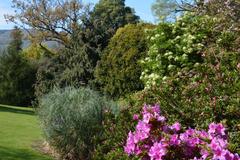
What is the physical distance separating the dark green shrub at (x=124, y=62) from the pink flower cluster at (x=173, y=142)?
1172 centimetres

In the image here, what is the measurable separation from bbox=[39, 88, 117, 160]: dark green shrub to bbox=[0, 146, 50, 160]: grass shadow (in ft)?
1.37

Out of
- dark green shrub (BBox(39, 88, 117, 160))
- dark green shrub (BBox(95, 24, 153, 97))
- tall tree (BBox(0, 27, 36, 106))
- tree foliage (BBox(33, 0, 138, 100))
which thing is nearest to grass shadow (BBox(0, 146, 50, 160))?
dark green shrub (BBox(39, 88, 117, 160))

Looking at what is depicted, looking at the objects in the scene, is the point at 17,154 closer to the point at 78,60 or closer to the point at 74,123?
the point at 74,123

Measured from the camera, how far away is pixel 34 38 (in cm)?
4162

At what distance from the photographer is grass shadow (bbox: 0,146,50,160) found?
363 inches

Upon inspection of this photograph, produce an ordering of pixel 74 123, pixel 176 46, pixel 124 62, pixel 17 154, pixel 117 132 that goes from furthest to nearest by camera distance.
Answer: pixel 124 62
pixel 176 46
pixel 17 154
pixel 74 123
pixel 117 132

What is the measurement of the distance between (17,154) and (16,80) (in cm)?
2473

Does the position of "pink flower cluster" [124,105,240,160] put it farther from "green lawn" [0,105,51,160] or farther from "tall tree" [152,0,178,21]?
"tall tree" [152,0,178,21]

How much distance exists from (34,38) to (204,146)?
38.8 meters

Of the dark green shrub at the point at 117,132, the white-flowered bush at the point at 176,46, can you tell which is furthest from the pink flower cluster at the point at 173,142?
the white-flowered bush at the point at 176,46

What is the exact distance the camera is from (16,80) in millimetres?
33719

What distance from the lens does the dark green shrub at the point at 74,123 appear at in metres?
9.11

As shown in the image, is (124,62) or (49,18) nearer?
(124,62)

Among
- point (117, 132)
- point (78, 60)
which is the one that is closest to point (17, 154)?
point (117, 132)
